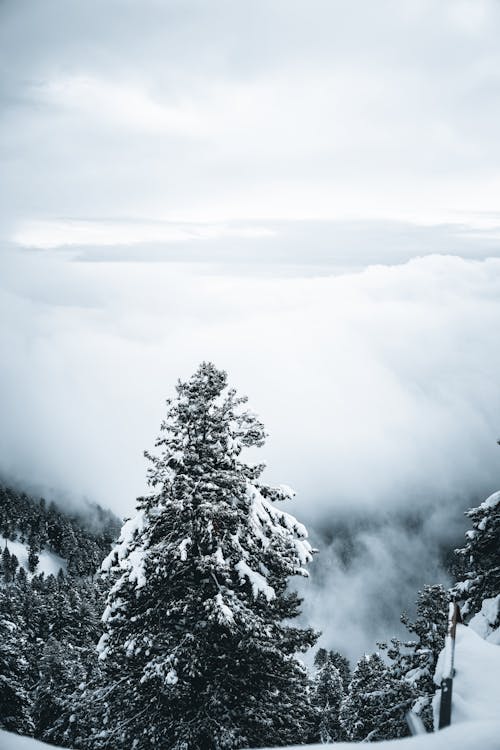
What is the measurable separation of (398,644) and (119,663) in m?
16.3

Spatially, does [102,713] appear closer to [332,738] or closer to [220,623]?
[220,623]

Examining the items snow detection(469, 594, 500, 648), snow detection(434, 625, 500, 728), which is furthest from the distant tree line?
snow detection(434, 625, 500, 728)

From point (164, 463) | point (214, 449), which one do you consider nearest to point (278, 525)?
point (214, 449)

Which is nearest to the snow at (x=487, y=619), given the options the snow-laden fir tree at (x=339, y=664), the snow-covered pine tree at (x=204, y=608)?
the snow-covered pine tree at (x=204, y=608)

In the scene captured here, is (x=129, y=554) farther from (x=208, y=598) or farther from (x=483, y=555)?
(x=483, y=555)

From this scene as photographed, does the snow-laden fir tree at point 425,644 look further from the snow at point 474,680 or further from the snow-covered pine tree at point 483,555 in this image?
the snow at point 474,680

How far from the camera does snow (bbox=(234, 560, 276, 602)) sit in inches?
367

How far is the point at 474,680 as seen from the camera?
5.50 m

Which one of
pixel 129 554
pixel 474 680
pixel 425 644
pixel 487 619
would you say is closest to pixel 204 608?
pixel 129 554

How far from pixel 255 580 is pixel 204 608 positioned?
1.18m

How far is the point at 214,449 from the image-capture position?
10383 millimetres

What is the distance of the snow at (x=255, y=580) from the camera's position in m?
9.32

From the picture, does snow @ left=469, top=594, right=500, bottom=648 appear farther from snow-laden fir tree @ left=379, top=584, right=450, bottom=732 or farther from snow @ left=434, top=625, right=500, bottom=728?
snow-laden fir tree @ left=379, top=584, right=450, bottom=732

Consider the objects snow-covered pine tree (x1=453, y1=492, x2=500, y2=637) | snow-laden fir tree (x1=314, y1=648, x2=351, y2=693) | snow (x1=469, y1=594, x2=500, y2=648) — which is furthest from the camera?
snow-laden fir tree (x1=314, y1=648, x2=351, y2=693)
